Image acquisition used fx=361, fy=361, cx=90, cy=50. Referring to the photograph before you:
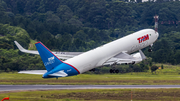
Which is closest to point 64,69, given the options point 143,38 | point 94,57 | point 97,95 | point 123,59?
point 94,57

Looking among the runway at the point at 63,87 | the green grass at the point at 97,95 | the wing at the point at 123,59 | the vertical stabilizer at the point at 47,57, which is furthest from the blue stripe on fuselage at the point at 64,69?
the runway at the point at 63,87

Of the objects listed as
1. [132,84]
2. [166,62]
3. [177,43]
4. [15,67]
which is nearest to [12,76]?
[15,67]

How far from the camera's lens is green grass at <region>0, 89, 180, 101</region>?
6972cm

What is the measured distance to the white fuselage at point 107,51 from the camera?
6309cm

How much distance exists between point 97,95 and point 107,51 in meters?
11.4

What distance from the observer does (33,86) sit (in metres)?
89.6

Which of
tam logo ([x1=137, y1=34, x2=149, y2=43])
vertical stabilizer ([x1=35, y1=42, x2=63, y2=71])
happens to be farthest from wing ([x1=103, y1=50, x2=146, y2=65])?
vertical stabilizer ([x1=35, y1=42, x2=63, y2=71])

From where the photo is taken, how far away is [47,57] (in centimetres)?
5850

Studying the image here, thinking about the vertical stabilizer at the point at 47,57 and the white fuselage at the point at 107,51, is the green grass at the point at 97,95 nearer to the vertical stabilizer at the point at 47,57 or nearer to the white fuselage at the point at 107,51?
the white fuselage at the point at 107,51

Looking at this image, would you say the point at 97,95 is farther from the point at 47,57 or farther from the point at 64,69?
the point at 47,57

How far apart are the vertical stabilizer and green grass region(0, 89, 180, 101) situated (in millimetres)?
9758

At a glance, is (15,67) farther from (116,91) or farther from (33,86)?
(116,91)

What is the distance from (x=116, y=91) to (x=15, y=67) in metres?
57.9

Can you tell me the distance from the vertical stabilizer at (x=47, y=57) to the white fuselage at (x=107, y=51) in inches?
108
